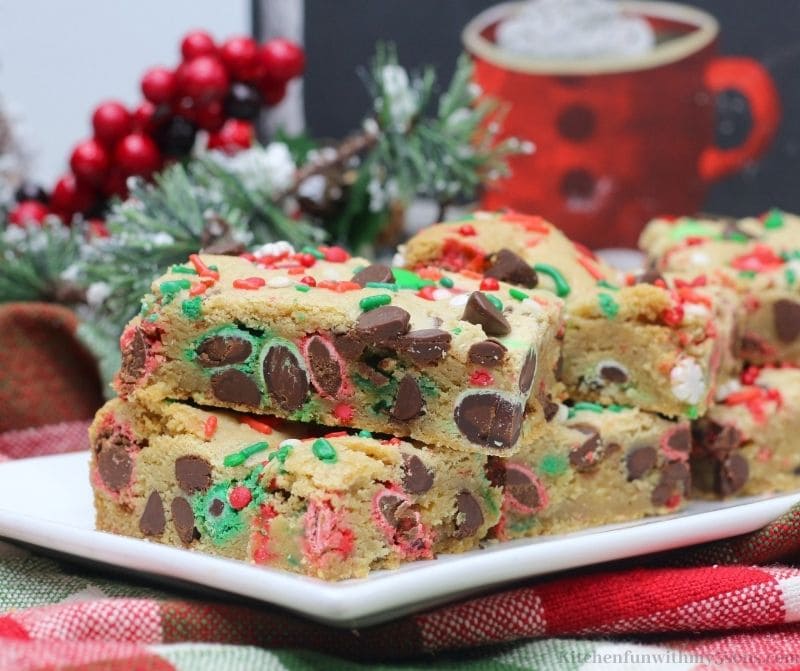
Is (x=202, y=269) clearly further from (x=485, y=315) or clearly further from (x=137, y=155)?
(x=137, y=155)

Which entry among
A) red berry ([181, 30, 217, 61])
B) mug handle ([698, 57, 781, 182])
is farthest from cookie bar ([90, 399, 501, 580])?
mug handle ([698, 57, 781, 182])

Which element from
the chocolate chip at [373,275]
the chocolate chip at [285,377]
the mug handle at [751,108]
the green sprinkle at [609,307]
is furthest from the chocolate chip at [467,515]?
the mug handle at [751,108]

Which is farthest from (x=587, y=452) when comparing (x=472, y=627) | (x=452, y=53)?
(x=452, y=53)

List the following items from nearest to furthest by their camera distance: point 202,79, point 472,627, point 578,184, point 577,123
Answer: point 472,627, point 202,79, point 577,123, point 578,184

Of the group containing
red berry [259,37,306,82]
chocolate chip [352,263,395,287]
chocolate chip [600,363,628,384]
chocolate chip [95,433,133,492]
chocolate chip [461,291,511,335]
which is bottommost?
chocolate chip [95,433,133,492]

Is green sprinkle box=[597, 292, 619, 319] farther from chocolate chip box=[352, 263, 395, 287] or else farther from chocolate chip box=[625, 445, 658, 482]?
chocolate chip box=[352, 263, 395, 287]
